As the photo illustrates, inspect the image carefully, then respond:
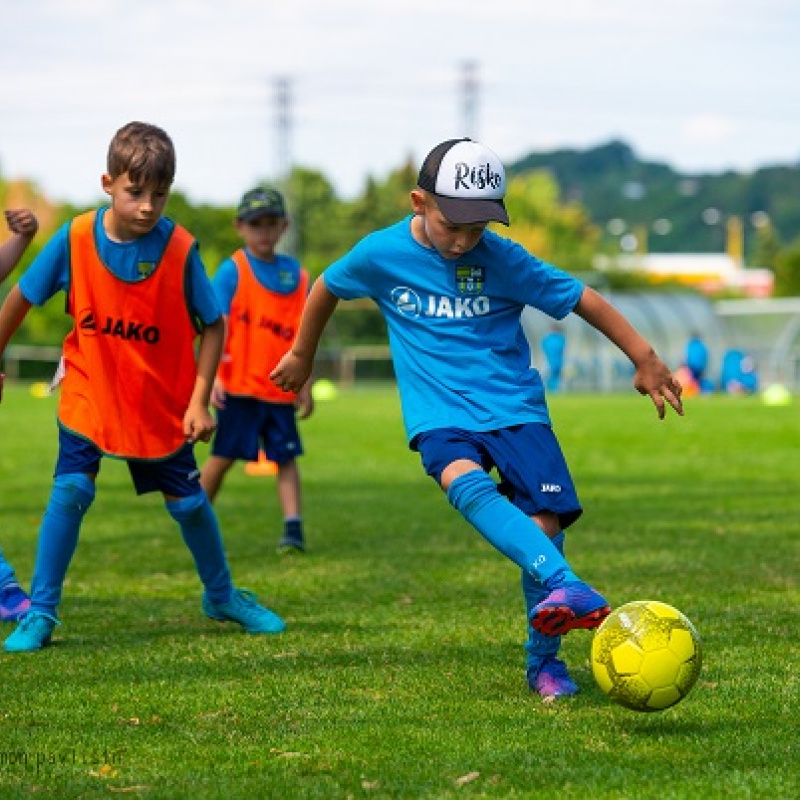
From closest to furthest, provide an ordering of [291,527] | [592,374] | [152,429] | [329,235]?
[152,429] < [291,527] < [592,374] < [329,235]

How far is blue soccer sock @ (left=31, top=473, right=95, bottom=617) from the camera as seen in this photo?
7.11 metres

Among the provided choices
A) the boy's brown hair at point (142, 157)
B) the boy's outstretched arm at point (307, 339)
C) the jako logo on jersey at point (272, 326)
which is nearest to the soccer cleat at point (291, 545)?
the jako logo on jersey at point (272, 326)

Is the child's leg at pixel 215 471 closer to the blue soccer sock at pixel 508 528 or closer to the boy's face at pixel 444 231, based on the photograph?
the boy's face at pixel 444 231

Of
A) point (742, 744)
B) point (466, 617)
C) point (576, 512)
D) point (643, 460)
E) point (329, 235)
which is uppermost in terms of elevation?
point (576, 512)

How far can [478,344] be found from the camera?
6.02 meters

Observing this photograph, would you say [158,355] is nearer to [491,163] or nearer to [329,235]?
[491,163]

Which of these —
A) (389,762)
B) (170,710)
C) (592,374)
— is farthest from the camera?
(592,374)

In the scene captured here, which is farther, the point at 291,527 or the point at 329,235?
the point at 329,235

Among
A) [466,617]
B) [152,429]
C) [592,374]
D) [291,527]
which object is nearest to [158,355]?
[152,429]

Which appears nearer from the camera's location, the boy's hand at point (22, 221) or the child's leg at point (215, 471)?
the boy's hand at point (22, 221)

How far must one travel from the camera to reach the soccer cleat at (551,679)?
19.1ft

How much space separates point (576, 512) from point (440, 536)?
5.87m

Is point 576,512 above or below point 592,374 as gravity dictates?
above

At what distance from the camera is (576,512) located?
588cm
